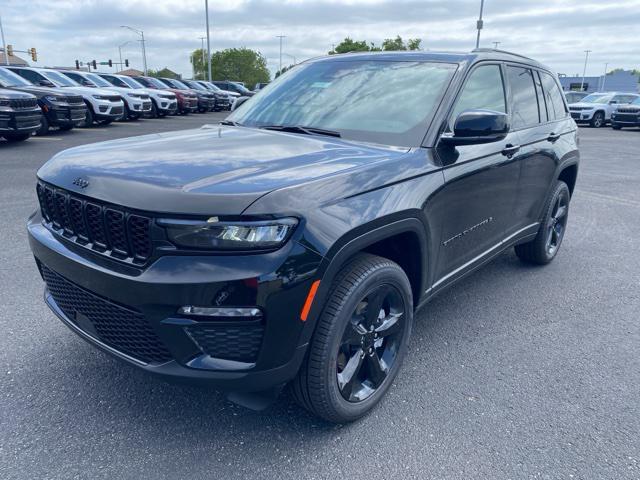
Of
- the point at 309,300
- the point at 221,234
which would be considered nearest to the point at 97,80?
the point at 221,234

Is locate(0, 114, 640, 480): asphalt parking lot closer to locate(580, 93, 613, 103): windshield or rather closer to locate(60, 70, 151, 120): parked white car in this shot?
locate(60, 70, 151, 120): parked white car

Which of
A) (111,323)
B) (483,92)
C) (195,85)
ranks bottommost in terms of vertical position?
(111,323)

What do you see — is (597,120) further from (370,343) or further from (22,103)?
(370,343)

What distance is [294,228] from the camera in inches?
77.0

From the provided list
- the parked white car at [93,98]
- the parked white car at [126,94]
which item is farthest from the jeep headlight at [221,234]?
the parked white car at [126,94]

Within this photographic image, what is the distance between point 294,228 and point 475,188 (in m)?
1.56

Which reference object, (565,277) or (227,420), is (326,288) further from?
(565,277)

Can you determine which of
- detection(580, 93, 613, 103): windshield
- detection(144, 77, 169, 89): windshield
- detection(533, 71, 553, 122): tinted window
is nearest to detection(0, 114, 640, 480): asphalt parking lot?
detection(533, 71, 553, 122): tinted window

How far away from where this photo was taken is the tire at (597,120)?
24.7 m

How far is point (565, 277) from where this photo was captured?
4539 millimetres

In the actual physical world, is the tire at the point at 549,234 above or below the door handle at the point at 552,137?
below

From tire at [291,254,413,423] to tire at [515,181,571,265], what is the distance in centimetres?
238

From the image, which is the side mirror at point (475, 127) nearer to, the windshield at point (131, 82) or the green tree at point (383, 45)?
the windshield at point (131, 82)

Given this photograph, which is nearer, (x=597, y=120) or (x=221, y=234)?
(x=221, y=234)
